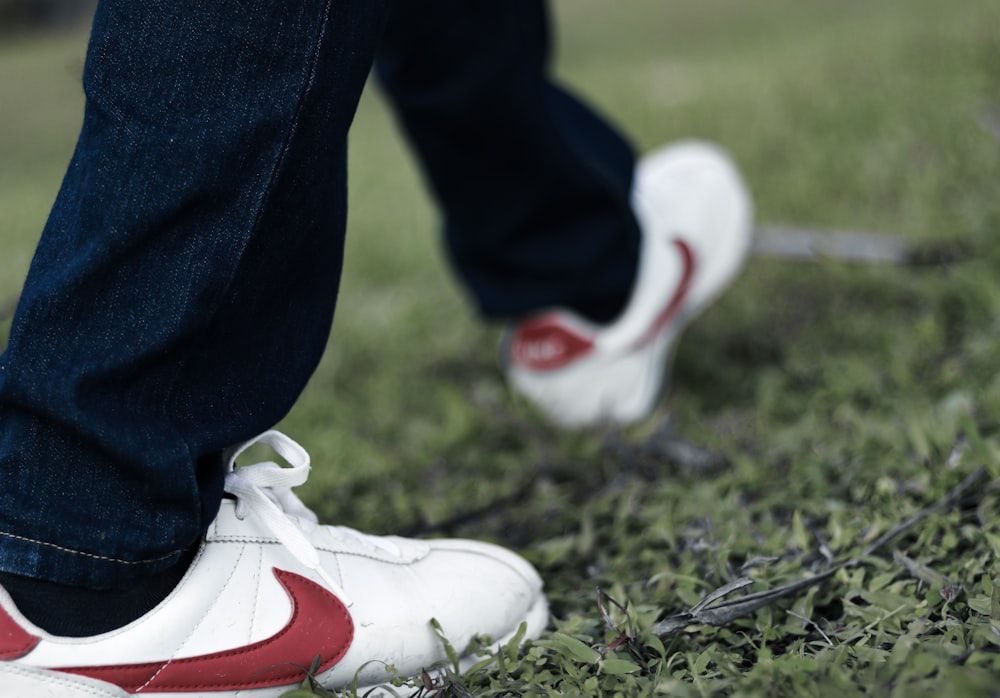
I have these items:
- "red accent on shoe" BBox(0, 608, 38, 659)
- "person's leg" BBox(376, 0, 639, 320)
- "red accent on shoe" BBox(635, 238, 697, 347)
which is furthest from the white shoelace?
"red accent on shoe" BBox(635, 238, 697, 347)

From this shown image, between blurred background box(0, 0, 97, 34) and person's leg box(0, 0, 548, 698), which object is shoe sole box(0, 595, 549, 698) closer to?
person's leg box(0, 0, 548, 698)

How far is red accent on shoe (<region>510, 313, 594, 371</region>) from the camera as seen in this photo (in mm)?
1760

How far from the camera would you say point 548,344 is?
5.87ft

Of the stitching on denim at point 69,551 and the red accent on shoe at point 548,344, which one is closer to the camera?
the stitching on denim at point 69,551

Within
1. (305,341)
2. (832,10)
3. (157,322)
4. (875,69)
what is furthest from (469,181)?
Answer: (832,10)

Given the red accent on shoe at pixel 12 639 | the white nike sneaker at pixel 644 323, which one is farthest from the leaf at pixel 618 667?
the white nike sneaker at pixel 644 323

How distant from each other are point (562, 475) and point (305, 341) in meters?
0.69

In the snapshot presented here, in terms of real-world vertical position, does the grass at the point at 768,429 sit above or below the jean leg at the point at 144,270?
below

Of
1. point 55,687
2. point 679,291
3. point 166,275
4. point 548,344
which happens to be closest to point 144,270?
point 166,275

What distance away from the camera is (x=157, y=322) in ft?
2.71

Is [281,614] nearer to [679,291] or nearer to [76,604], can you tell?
[76,604]

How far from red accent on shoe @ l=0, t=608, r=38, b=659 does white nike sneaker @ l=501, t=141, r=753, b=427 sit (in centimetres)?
106

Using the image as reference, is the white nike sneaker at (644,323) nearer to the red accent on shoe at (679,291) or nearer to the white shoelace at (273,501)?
the red accent on shoe at (679,291)

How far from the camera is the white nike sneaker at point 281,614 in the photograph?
83 centimetres
